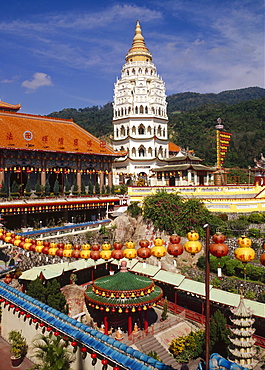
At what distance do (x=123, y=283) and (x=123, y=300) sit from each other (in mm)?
1045

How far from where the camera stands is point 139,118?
48094 millimetres

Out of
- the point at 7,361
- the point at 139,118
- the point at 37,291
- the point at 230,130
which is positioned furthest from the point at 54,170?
the point at 230,130

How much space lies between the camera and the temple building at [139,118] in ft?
155

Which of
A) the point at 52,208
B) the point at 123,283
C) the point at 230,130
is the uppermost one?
the point at 230,130

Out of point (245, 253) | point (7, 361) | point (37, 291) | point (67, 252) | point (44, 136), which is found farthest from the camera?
point (44, 136)

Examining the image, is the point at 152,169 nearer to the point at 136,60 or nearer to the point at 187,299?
the point at 136,60

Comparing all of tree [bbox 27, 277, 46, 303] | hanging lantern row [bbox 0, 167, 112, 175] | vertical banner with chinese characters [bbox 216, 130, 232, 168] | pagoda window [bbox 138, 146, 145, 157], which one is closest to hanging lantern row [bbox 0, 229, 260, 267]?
tree [bbox 27, 277, 46, 303]

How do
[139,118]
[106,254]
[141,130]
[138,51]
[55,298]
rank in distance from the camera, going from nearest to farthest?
[106,254]
[55,298]
[139,118]
[141,130]
[138,51]

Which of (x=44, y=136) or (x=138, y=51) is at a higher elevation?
(x=138, y=51)

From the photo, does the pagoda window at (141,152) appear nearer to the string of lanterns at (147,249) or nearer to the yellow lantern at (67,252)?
the string of lanterns at (147,249)

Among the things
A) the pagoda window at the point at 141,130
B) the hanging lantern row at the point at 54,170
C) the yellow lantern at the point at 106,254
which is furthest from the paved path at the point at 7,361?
the pagoda window at the point at 141,130

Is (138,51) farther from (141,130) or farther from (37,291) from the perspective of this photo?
(37,291)

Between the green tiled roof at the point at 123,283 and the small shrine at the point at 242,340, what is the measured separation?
6144mm

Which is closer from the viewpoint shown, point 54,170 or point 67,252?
point 67,252
